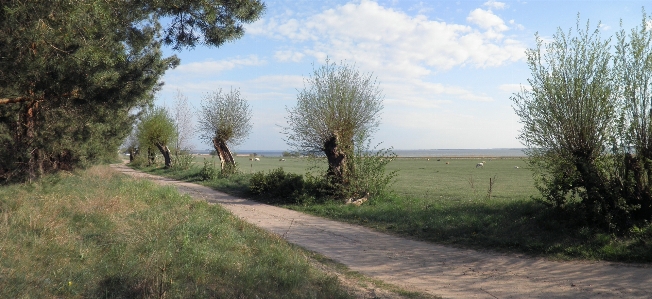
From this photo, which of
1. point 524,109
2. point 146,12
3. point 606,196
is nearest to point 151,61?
point 146,12

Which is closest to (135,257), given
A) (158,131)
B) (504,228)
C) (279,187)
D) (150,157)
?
(504,228)

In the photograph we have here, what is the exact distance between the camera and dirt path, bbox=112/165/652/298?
7863 millimetres

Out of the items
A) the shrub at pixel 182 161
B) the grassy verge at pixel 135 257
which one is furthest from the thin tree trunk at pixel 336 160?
the shrub at pixel 182 161

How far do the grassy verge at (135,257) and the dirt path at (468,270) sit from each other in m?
1.59

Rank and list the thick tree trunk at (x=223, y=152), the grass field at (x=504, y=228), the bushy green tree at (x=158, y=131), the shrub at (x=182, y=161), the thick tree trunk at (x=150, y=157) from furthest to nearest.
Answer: the thick tree trunk at (x=150, y=157) → the bushy green tree at (x=158, y=131) → the shrub at (x=182, y=161) → the thick tree trunk at (x=223, y=152) → the grass field at (x=504, y=228)

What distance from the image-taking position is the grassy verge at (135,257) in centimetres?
629

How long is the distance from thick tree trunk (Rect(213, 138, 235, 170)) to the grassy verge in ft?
65.9

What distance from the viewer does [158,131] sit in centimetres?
4269

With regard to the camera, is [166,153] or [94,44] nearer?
[94,44]

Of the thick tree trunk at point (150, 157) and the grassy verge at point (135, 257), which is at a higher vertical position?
the thick tree trunk at point (150, 157)

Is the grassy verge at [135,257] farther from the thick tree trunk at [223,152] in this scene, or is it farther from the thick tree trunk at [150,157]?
the thick tree trunk at [150,157]

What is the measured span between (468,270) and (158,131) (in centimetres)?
3785

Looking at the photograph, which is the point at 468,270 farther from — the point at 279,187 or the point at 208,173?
the point at 208,173

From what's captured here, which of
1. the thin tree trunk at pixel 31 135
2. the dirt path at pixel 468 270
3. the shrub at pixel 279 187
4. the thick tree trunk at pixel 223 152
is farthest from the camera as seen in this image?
the thick tree trunk at pixel 223 152
